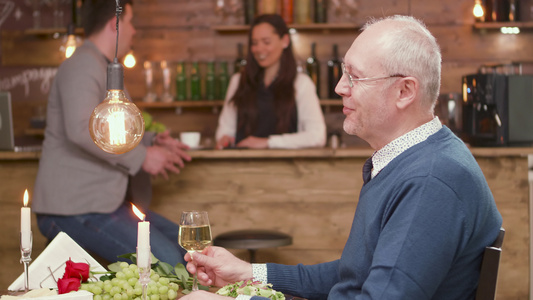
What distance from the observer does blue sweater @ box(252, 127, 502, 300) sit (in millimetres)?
1277

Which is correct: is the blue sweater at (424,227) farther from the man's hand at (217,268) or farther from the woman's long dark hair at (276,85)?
the woman's long dark hair at (276,85)

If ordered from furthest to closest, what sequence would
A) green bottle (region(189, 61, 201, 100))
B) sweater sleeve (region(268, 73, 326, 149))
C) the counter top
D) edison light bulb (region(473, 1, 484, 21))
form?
green bottle (region(189, 61, 201, 100))
edison light bulb (region(473, 1, 484, 21))
sweater sleeve (region(268, 73, 326, 149))
the counter top

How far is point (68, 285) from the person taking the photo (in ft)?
4.69

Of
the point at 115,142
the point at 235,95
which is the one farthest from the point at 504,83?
the point at 115,142

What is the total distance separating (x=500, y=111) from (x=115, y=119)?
2.79 meters

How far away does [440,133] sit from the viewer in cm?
148

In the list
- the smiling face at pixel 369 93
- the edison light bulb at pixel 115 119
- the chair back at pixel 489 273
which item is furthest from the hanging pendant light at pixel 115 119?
the chair back at pixel 489 273

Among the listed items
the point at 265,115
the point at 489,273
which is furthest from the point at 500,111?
the point at 489,273

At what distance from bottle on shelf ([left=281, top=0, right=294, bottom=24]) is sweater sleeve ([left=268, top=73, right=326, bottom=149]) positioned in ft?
4.93

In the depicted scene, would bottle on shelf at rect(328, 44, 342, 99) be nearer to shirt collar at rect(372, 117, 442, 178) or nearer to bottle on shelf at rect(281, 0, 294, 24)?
bottle on shelf at rect(281, 0, 294, 24)

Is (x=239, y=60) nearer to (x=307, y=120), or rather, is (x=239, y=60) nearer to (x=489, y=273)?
(x=307, y=120)

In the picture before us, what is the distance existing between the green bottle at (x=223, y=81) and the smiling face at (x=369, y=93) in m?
4.02

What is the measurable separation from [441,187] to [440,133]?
0.20m

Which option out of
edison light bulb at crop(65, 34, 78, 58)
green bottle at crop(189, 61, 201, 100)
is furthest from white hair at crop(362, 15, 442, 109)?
green bottle at crop(189, 61, 201, 100)
